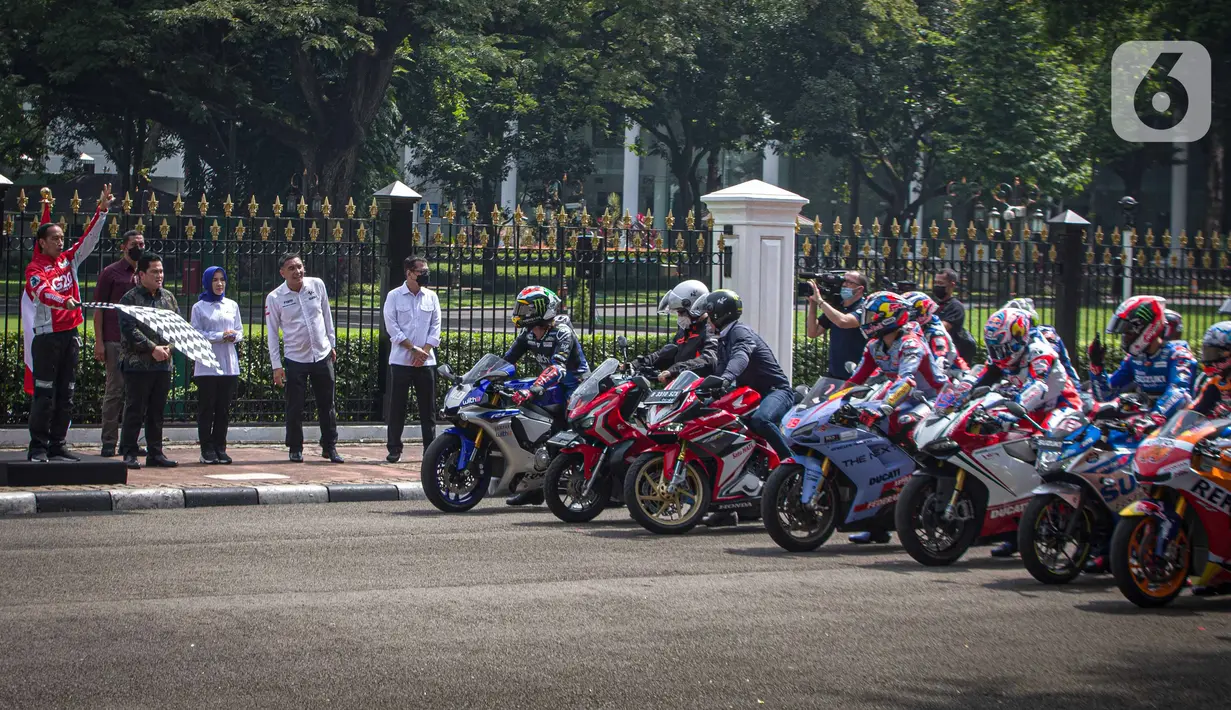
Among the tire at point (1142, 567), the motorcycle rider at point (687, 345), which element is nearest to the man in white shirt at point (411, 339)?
the motorcycle rider at point (687, 345)

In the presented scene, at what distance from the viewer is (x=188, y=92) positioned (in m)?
30.6

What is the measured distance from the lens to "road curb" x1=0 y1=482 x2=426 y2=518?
34.2 ft

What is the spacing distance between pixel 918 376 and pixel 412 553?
3615 millimetres

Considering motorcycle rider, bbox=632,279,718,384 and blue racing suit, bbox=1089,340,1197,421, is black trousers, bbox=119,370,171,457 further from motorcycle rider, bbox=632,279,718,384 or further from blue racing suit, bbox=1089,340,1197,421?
blue racing suit, bbox=1089,340,1197,421

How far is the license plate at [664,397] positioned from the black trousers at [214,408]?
15.0ft

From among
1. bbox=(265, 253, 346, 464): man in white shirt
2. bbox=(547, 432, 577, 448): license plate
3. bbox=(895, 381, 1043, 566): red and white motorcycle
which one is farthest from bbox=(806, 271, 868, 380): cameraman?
bbox=(265, 253, 346, 464): man in white shirt

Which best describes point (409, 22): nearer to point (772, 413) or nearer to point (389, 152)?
point (389, 152)

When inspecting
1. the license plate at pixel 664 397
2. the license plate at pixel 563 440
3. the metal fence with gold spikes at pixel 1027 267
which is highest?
the metal fence with gold spikes at pixel 1027 267

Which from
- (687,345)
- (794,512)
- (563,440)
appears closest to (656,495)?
(563,440)

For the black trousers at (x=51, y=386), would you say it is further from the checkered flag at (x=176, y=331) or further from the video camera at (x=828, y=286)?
the video camera at (x=828, y=286)

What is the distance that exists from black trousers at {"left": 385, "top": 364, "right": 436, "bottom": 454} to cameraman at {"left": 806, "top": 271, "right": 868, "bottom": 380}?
3.52m

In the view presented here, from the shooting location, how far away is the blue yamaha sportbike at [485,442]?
420 inches

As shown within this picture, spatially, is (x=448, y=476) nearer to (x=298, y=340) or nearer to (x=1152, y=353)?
(x=298, y=340)

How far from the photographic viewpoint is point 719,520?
10547 millimetres
